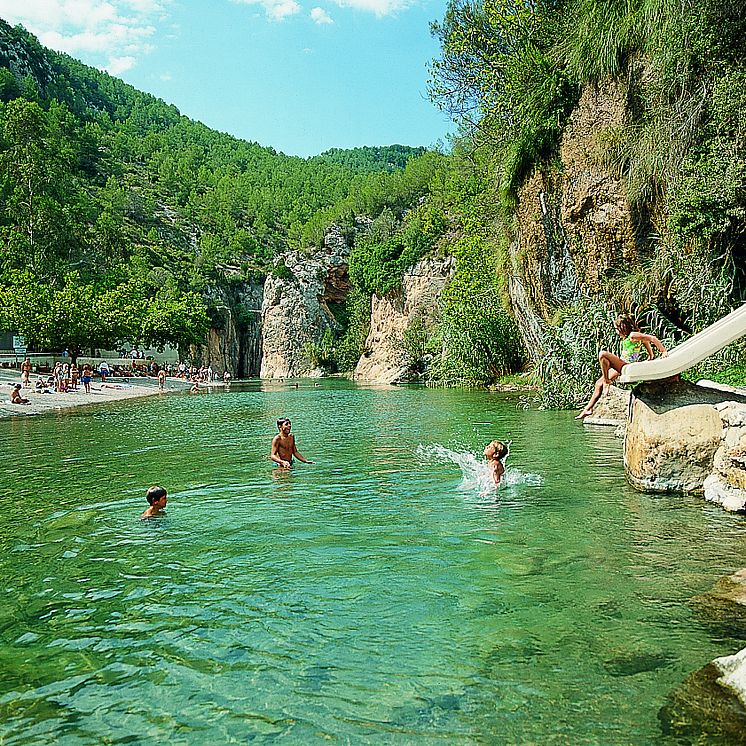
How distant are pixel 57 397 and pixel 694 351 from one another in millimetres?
32550

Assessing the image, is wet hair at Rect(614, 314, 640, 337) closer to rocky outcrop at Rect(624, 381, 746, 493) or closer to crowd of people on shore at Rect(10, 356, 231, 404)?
rocky outcrop at Rect(624, 381, 746, 493)

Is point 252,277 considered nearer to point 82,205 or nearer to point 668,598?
point 82,205

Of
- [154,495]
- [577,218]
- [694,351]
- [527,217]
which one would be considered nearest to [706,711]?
[694,351]

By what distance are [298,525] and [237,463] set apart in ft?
18.3

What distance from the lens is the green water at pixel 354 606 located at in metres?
4.36

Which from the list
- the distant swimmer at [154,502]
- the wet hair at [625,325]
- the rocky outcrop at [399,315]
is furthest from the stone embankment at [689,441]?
the rocky outcrop at [399,315]

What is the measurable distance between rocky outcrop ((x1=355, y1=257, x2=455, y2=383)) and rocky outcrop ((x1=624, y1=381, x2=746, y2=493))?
42.0 meters

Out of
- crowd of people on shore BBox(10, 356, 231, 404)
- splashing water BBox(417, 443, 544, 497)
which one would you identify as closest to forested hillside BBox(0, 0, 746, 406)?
crowd of people on shore BBox(10, 356, 231, 404)

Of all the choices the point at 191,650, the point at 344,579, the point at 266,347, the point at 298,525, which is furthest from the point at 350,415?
the point at 266,347

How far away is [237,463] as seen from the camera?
47.0 ft

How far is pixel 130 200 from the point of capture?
9462 cm

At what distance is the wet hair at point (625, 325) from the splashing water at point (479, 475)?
8761 millimetres

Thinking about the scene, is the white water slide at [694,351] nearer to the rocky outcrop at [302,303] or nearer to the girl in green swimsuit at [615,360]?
A: the girl in green swimsuit at [615,360]

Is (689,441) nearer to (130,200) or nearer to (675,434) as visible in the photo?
(675,434)
